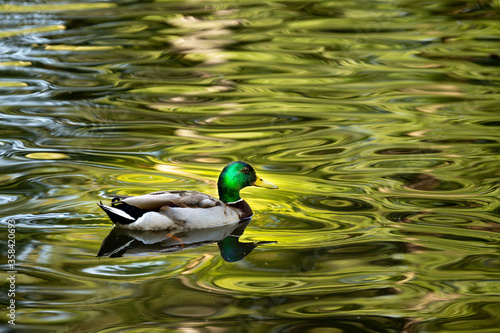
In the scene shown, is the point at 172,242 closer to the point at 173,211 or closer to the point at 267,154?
the point at 173,211

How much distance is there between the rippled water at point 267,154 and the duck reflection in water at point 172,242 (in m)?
0.06

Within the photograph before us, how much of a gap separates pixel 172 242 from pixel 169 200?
0.33 metres

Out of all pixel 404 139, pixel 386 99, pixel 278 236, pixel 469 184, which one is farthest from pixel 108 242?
pixel 386 99

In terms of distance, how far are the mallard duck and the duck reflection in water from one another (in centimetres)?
5

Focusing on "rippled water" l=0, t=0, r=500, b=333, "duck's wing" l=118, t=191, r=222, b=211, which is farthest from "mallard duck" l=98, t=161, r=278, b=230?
"rippled water" l=0, t=0, r=500, b=333

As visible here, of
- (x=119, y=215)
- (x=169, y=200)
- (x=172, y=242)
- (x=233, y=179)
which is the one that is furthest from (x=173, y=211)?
(x=233, y=179)

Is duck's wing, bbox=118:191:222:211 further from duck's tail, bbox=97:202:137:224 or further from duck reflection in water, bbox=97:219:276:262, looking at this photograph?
duck reflection in water, bbox=97:219:276:262

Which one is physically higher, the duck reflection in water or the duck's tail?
the duck's tail

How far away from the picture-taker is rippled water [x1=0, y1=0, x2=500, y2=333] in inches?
191

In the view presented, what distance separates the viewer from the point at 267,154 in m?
7.97

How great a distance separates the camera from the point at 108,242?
567 centimetres

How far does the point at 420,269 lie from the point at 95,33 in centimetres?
887

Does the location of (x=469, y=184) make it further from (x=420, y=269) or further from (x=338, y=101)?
(x=338, y=101)

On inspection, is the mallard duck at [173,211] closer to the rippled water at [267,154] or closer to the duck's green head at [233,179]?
the duck's green head at [233,179]
